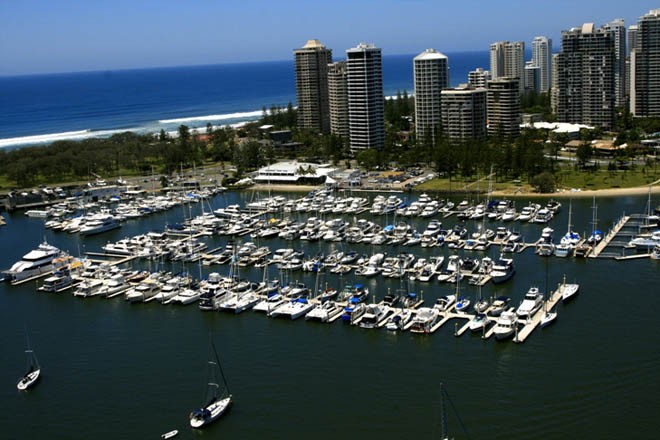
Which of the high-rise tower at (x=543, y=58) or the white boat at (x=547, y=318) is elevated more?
the high-rise tower at (x=543, y=58)

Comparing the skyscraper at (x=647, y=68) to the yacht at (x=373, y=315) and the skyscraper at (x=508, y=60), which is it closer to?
the skyscraper at (x=508, y=60)

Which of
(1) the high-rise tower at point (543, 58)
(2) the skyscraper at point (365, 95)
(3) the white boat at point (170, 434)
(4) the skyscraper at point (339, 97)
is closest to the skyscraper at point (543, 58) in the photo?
(1) the high-rise tower at point (543, 58)

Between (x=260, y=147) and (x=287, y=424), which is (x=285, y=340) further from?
(x=260, y=147)

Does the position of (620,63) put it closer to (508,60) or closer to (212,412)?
(508,60)

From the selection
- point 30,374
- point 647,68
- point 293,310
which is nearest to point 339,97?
point 647,68

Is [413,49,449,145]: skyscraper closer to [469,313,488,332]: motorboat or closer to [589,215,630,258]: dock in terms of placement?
[589,215,630,258]: dock

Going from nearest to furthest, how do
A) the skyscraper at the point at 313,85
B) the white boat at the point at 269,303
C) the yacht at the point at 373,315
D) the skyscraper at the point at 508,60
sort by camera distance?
1. the yacht at the point at 373,315
2. the white boat at the point at 269,303
3. the skyscraper at the point at 313,85
4. the skyscraper at the point at 508,60

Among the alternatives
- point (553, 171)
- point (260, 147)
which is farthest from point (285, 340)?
point (260, 147)

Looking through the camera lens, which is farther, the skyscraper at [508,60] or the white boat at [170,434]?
the skyscraper at [508,60]
